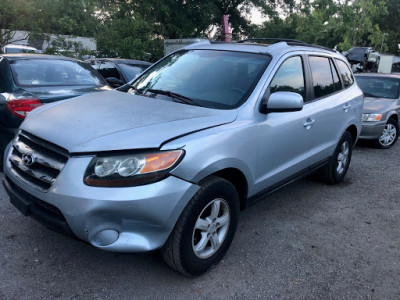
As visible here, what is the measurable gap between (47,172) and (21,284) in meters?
0.84

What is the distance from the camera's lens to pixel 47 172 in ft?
8.04

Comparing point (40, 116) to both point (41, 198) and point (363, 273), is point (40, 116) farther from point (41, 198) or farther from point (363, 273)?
point (363, 273)

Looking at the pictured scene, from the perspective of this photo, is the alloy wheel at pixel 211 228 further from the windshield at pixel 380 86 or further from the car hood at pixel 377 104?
the windshield at pixel 380 86

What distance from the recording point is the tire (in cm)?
471

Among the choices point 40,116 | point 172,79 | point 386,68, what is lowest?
point 386,68

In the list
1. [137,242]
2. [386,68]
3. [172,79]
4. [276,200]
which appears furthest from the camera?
[386,68]

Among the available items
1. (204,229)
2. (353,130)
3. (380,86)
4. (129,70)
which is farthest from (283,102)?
(380,86)

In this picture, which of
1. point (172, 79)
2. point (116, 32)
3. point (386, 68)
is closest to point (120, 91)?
point (172, 79)

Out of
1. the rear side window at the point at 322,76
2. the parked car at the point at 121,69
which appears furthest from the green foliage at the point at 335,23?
the rear side window at the point at 322,76

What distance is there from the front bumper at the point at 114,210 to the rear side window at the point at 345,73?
332 cm

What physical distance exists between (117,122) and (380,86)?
24.7 feet

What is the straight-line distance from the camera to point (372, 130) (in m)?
7.14

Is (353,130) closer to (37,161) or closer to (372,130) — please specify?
(372,130)

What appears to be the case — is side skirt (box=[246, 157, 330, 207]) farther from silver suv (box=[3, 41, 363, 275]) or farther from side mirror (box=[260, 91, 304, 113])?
side mirror (box=[260, 91, 304, 113])
